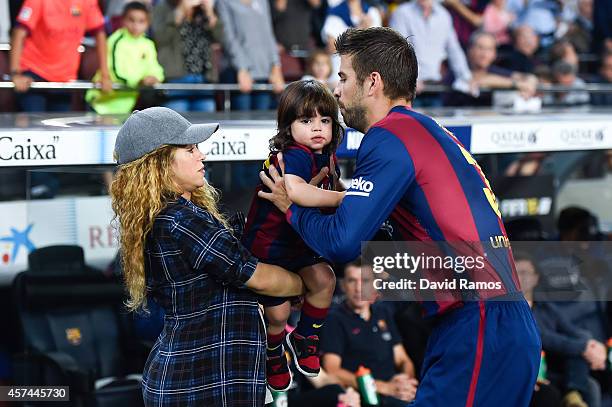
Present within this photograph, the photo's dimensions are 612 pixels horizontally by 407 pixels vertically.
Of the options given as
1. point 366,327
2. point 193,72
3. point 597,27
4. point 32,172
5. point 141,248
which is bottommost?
point 366,327

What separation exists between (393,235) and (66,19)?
4053 millimetres

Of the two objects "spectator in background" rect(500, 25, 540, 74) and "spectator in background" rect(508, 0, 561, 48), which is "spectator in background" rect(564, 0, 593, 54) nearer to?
"spectator in background" rect(508, 0, 561, 48)

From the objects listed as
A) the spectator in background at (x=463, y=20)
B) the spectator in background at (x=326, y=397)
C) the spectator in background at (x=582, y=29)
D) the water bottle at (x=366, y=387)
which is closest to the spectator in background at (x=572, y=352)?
the water bottle at (x=366, y=387)

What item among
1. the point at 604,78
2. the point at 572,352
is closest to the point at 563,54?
the point at 604,78

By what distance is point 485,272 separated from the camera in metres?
3.15

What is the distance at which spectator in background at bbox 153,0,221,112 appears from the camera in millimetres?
7281

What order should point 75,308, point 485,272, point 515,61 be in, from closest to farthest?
point 485,272 < point 75,308 < point 515,61

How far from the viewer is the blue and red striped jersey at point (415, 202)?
3.02 m

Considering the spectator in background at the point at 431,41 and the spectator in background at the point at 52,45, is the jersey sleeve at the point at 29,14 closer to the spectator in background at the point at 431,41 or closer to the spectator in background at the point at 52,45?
the spectator in background at the point at 52,45

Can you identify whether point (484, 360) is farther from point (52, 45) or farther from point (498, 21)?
point (498, 21)

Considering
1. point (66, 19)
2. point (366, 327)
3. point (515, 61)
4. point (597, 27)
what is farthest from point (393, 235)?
point (597, 27)

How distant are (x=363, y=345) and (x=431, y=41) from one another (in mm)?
3691

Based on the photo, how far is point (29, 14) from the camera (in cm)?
655

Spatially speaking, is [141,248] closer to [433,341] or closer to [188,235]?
[188,235]
